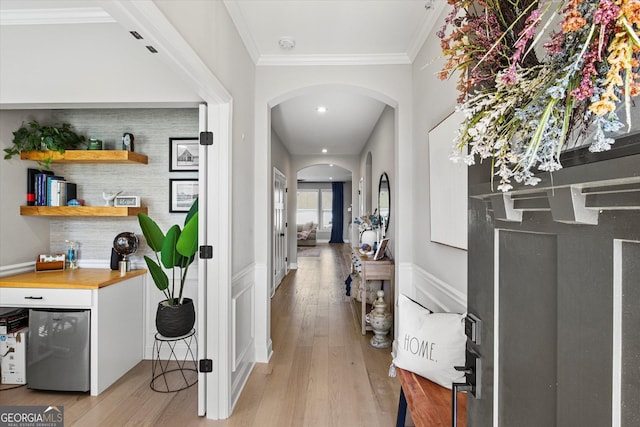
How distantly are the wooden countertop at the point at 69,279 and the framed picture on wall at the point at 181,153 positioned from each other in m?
1.00

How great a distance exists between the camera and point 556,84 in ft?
1.68

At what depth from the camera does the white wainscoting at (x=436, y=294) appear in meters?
1.88

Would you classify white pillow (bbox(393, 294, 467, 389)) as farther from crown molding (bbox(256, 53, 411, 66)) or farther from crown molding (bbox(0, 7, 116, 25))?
crown molding (bbox(0, 7, 116, 25))

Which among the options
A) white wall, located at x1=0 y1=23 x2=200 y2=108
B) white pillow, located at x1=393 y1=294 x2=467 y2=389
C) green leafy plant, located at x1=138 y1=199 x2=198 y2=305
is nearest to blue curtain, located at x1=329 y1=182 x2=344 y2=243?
green leafy plant, located at x1=138 y1=199 x2=198 y2=305

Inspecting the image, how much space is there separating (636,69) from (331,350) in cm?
317

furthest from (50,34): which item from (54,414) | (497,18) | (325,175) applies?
(325,175)

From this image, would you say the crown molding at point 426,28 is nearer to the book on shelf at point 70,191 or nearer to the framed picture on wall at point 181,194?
the framed picture on wall at point 181,194

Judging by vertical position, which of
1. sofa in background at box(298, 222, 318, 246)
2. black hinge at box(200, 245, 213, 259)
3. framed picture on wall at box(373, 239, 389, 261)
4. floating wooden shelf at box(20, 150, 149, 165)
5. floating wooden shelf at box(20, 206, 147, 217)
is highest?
floating wooden shelf at box(20, 150, 149, 165)

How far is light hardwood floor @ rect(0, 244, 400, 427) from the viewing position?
7.12 feet

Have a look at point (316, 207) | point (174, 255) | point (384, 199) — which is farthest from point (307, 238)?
point (174, 255)

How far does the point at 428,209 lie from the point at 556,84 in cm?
199

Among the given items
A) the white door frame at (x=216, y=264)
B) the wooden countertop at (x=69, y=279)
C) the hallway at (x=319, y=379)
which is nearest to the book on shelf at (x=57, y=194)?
the wooden countertop at (x=69, y=279)

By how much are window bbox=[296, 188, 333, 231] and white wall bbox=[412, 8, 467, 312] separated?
11.9 meters

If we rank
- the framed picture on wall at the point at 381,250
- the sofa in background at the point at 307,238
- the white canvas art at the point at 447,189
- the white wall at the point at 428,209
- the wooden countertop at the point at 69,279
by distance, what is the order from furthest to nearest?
1. the sofa in background at the point at 307,238
2. the framed picture on wall at the point at 381,250
3. the wooden countertop at the point at 69,279
4. the white wall at the point at 428,209
5. the white canvas art at the point at 447,189
